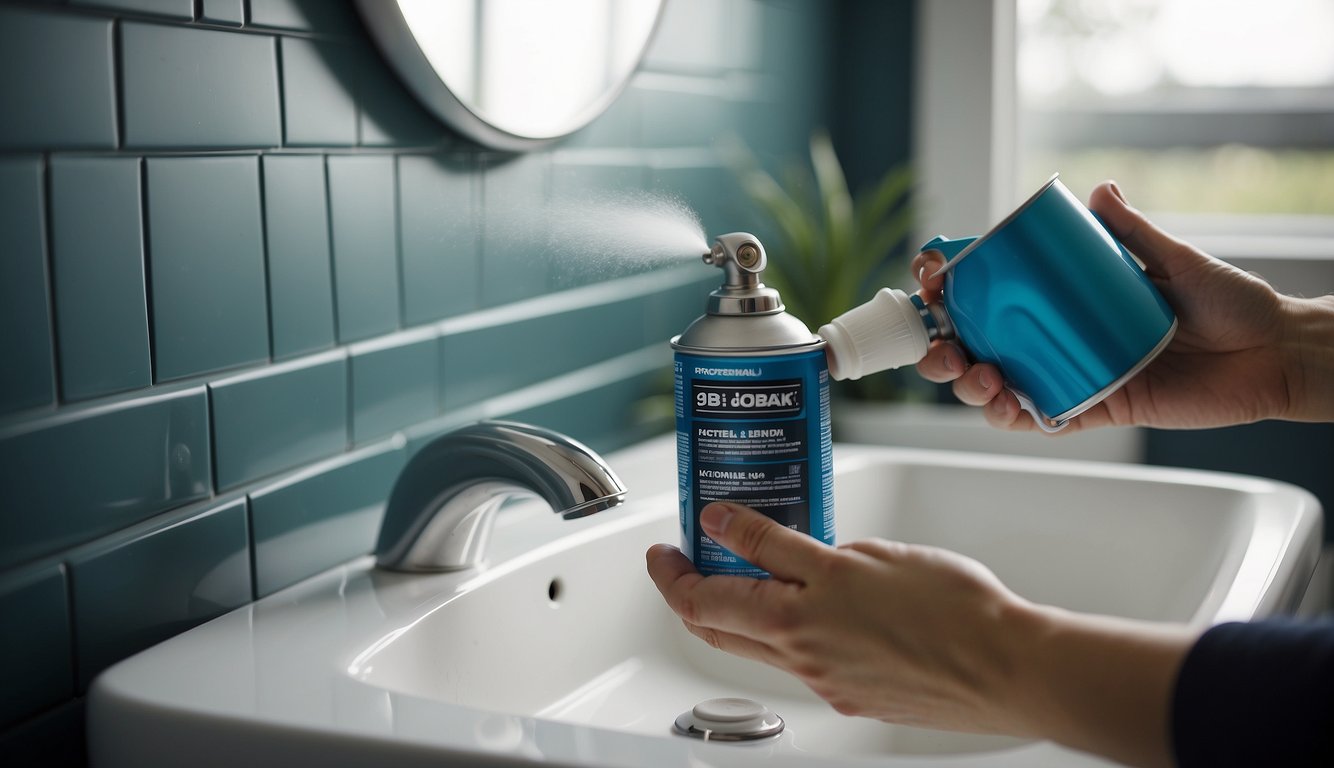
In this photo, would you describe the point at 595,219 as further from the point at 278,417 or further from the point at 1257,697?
the point at 1257,697

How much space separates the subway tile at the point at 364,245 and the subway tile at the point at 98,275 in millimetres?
150

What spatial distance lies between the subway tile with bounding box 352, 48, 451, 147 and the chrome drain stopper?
15.7 inches

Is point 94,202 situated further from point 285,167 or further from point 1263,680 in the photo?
point 1263,680

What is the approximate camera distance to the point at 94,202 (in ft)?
1.86

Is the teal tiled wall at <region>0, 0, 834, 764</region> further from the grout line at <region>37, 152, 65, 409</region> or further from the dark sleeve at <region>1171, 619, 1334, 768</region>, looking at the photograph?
the dark sleeve at <region>1171, 619, 1334, 768</region>

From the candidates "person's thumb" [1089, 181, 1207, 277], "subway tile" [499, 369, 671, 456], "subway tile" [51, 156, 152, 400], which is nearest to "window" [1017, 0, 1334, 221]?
"subway tile" [499, 369, 671, 456]

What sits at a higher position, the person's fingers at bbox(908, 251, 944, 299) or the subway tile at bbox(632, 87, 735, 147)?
the subway tile at bbox(632, 87, 735, 147)

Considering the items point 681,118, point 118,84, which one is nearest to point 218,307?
point 118,84

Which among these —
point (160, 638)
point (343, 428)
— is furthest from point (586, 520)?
point (160, 638)

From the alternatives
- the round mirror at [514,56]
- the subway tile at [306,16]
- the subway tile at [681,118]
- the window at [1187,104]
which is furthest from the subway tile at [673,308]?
the window at [1187,104]

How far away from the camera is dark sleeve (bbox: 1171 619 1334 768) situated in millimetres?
427

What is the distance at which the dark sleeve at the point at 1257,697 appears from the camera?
1.40 feet

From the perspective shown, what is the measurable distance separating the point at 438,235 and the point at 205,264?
21cm

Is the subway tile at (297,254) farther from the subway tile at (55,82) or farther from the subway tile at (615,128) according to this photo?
the subway tile at (615,128)
